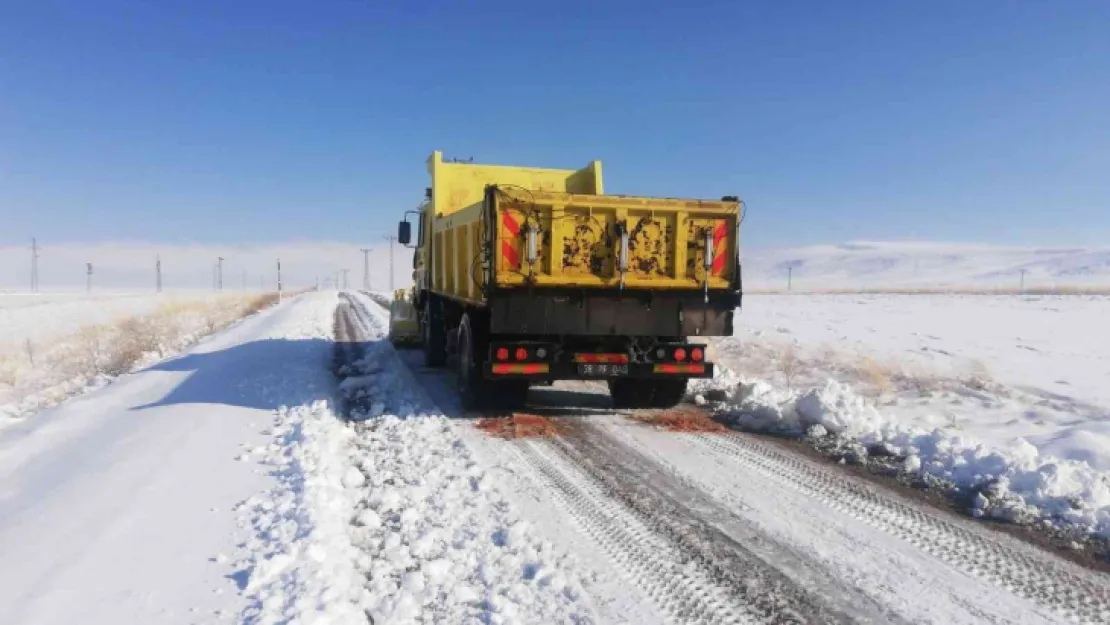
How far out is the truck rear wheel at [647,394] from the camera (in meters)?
9.35

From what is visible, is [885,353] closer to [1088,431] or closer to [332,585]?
[1088,431]

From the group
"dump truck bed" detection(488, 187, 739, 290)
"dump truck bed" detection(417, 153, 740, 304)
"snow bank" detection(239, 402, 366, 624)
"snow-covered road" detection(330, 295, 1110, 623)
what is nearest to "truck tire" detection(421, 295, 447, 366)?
"dump truck bed" detection(417, 153, 740, 304)

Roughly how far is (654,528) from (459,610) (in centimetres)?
172

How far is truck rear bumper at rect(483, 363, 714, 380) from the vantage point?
27.2ft

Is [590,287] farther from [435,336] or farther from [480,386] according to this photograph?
[435,336]

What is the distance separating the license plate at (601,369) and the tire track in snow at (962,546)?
81.5 inches

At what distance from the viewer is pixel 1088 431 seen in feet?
24.6

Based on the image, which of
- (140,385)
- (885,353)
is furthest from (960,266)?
(140,385)

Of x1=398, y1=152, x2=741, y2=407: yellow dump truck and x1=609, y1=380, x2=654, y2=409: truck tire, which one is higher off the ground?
x1=398, y1=152, x2=741, y2=407: yellow dump truck

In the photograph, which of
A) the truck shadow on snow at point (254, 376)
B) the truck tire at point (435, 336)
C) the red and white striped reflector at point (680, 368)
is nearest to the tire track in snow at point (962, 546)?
the red and white striped reflector at point (680, 368)

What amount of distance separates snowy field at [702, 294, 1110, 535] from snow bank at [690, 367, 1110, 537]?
0.01 m

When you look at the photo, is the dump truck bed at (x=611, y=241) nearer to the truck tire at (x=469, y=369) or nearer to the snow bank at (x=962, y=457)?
the truck tire at (x=469, y=369)

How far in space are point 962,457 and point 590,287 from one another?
3995 millimetres

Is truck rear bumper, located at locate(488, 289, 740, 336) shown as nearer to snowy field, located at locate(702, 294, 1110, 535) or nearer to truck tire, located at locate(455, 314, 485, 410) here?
truck tire, located at locate(455, 314, 485, 410)
